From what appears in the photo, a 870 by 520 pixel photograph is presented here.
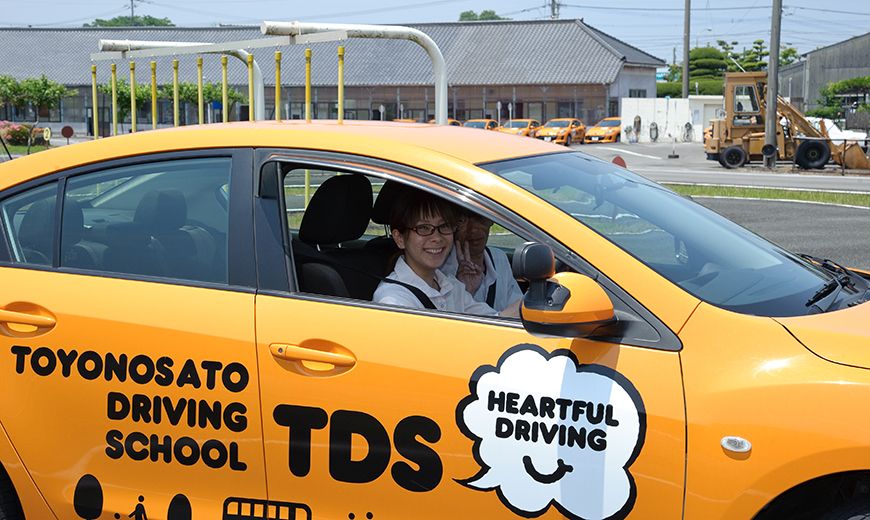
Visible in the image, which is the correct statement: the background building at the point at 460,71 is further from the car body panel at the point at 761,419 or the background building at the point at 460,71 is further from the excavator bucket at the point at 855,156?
the car body panel at the point at 761,419

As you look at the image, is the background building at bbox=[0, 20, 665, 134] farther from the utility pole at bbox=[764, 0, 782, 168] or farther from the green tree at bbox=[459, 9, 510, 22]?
the green tree at bbox=[459, 9, 510, 22]

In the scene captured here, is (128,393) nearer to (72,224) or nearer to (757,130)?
(72,224)

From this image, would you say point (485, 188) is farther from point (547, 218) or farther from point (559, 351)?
point (559, 351)

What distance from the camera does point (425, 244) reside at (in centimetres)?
368

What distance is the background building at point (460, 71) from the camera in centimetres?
7012

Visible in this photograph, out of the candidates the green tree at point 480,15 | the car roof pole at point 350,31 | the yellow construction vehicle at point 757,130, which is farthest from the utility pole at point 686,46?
the green tree at point 480,15

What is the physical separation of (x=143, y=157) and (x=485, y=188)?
3.91ft

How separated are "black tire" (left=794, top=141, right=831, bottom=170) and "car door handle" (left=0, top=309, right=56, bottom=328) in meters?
30.9

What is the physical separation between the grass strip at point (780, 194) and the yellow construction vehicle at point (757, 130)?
1026 centimetres

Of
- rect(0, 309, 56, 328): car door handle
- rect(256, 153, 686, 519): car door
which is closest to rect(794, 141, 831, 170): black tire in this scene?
rect(256, 153, 686, 519): car door

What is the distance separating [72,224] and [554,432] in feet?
5.87

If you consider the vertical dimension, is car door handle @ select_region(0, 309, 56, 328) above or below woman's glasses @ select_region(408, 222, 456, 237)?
below

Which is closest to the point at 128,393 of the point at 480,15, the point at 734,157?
the point at 734,157

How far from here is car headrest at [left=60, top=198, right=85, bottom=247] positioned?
358 cm
